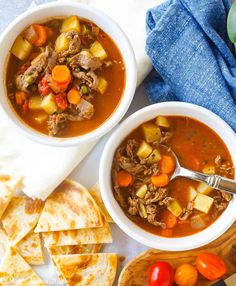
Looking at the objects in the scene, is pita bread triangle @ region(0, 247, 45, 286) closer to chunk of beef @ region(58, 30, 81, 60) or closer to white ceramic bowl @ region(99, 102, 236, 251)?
white ceramic bowl @ region(99, 102, 236, 251)

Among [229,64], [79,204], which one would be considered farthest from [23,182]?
[229,64]

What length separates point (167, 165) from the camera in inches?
118

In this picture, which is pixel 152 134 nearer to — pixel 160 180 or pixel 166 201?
pixel 160 180

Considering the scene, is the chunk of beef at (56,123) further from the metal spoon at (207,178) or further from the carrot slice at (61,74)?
the metal spoon at (207,178)

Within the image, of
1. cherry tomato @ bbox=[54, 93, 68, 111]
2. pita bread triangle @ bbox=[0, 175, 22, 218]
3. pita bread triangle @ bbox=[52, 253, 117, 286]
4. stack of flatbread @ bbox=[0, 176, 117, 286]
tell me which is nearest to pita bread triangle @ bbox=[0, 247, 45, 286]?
stack of flatbread @ bbox=[0, 176, 117, 286]

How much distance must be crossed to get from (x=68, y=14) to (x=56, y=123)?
1.97ft

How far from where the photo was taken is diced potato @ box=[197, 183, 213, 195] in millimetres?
3025

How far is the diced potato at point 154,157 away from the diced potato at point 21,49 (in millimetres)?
861

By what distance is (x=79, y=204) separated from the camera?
3297 mm

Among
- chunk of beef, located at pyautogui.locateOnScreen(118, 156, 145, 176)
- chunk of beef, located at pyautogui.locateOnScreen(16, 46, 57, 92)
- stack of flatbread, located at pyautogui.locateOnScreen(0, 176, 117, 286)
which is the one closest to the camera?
chunk of beef, located at pyautogui.locateOnScreen(16, 46, 57, 92)

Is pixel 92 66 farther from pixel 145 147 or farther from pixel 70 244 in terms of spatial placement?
pixel 70 244

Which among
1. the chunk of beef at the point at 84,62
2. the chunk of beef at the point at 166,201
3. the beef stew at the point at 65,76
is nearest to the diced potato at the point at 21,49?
the beef stew at the point at 65,76

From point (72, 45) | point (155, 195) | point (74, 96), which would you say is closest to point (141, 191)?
point (155, 195)

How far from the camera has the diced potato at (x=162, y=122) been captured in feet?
9.93
